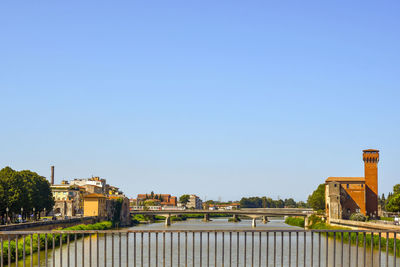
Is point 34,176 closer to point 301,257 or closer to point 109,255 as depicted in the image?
point 109,255

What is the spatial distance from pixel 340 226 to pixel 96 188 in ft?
247

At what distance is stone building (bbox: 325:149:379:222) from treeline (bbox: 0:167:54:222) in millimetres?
48402

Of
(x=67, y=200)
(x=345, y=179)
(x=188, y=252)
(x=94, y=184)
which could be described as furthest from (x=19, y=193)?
(x=94, y=184)

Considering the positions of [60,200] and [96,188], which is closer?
[60,200]

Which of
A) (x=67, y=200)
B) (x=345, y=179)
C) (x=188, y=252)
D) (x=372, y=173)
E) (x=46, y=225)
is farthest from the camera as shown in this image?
(x=67, y=200)

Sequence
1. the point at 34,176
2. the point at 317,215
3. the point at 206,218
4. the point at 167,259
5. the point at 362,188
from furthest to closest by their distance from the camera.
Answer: the point at 206,218
the point at 317,215
the point at 362,188
the point at 34,176
the point at 167,259

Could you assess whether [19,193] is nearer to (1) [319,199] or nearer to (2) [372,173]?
(2) [372,173]

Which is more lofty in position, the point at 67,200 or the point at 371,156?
the point at 371,156

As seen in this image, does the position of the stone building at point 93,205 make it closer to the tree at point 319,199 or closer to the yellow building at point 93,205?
the yellow building at point 93,205

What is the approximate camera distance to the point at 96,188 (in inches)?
5891

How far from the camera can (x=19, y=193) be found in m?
73.0

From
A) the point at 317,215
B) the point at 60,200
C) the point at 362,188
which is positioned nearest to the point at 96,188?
the point at 60,200

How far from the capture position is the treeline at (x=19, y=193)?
71.4 m

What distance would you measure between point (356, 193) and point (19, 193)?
194 feet
